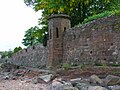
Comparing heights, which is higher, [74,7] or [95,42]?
[74,7]

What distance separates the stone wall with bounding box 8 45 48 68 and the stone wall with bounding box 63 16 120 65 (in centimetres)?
444

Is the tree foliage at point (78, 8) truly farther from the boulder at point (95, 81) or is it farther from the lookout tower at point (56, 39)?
the boulder at point (95, 81)

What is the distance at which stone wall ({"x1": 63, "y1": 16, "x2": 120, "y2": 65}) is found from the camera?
14164 mm

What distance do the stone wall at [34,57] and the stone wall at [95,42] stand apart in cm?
444

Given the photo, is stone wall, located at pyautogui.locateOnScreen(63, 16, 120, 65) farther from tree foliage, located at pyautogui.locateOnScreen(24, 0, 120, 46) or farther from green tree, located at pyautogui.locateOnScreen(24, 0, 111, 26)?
tree foliage, located at pyautogui.locateOnScreen(24, 0, 120, 46)

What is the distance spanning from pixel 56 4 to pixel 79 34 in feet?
21.3

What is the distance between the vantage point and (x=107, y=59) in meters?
14.5

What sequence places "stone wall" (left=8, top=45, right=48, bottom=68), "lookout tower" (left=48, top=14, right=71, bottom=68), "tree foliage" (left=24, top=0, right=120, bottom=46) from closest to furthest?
"lookout tower" (left=48, top=14, right=71, bottom=68), "stone wall" (left=8, top=45, right=48, bottom=68), "tree foliage" (left=24, top=0, right=120, bottom=46)

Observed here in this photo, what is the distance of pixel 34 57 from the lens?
1003 inches

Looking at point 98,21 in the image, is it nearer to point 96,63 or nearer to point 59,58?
point 96,63

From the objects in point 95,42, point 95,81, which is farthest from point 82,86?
point 95,42

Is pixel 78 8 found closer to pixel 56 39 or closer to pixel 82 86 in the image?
pixel 56 39

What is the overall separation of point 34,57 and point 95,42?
1092cm

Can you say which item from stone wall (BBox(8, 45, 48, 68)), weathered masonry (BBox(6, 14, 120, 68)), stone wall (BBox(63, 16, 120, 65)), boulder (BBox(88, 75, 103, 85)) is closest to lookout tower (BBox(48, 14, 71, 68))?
weathered masonry (BBox(6, 14, 120, 68))
